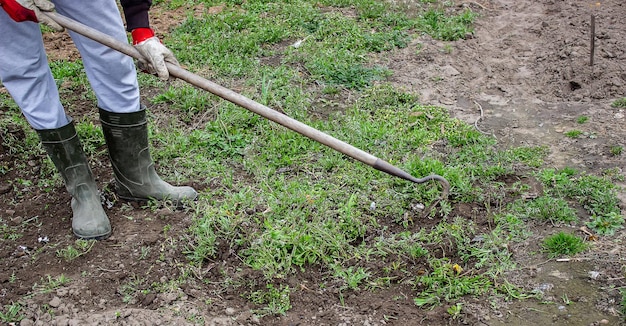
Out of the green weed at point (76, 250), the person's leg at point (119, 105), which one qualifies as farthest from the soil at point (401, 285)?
the person's leg at point (119, 105)

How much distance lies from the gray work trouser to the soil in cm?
70

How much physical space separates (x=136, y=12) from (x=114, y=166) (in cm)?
94

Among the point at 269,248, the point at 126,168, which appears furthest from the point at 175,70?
the point at 269,248

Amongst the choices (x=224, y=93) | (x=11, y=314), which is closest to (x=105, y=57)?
(x=224, y=93)

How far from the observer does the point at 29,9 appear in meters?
2.96

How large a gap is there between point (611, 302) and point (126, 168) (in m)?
2.66

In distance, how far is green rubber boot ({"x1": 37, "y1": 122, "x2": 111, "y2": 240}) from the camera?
3.37 metres

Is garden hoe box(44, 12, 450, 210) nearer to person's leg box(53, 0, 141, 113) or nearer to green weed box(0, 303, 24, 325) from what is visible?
person's leg box(53, 0, 141, 113)

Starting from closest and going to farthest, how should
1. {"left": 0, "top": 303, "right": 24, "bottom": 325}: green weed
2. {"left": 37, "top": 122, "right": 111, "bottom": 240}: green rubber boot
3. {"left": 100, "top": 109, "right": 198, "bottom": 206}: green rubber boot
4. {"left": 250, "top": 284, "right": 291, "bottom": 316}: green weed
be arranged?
1. {"left": 0, "top": 303, "right": 24, "bottom": 325}: green weed
2. {"left": 250, "top": 284, "right": 291, "bottom": 316}: green weed
3. {"left": 37, "top": 122, "right": 111, "bottom": 240}: green rubber boot
4. {"left": 100, "top": 109, "right": 198, "bottom": 206}: green rubber boot

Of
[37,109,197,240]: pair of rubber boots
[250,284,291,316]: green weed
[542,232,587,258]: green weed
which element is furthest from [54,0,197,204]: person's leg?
[542,232,587,258]: green weed

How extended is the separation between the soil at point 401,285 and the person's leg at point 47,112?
5.9 inches

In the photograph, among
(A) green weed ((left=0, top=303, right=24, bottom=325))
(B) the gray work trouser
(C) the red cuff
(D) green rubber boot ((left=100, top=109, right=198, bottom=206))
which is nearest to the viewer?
(A) green weed ((left=0, top=303, right=24, bottom=325))

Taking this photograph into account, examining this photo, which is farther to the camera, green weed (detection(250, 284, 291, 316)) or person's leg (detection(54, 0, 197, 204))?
person's leg (detection(54, 0, 197, 204))

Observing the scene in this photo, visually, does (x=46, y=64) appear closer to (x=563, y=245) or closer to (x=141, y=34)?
(x=141, y=34)
